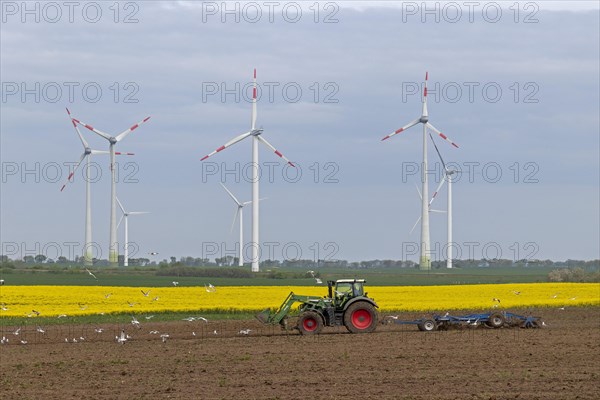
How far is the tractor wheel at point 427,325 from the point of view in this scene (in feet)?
137

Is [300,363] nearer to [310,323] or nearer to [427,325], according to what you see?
[310,323]

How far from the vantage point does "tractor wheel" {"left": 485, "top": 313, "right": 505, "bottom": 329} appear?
42.1 metres

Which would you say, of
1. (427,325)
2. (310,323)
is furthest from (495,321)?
(310,323)

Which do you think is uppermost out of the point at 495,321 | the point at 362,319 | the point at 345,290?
the point at 345,290

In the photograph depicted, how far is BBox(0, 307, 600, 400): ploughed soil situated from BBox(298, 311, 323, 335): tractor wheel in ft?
2.99

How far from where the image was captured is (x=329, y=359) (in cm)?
3164

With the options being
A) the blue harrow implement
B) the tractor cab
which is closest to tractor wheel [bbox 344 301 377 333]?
the tractor cab

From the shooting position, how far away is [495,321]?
139ft

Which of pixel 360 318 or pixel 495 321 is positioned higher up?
pixel 360 318

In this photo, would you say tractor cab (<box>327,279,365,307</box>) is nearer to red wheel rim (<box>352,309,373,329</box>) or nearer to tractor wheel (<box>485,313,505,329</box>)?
red wheel rim (<box>352,309,373,329</box>)

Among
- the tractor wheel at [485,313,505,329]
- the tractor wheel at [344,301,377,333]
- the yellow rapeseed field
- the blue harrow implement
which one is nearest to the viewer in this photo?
the tractor wheel at [344,301,377,333]

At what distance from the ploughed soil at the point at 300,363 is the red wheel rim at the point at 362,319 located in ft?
1.68

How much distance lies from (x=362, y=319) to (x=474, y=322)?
480cm

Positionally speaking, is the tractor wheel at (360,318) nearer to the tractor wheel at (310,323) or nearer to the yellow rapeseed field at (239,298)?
the tractor wheel at (310,323)
